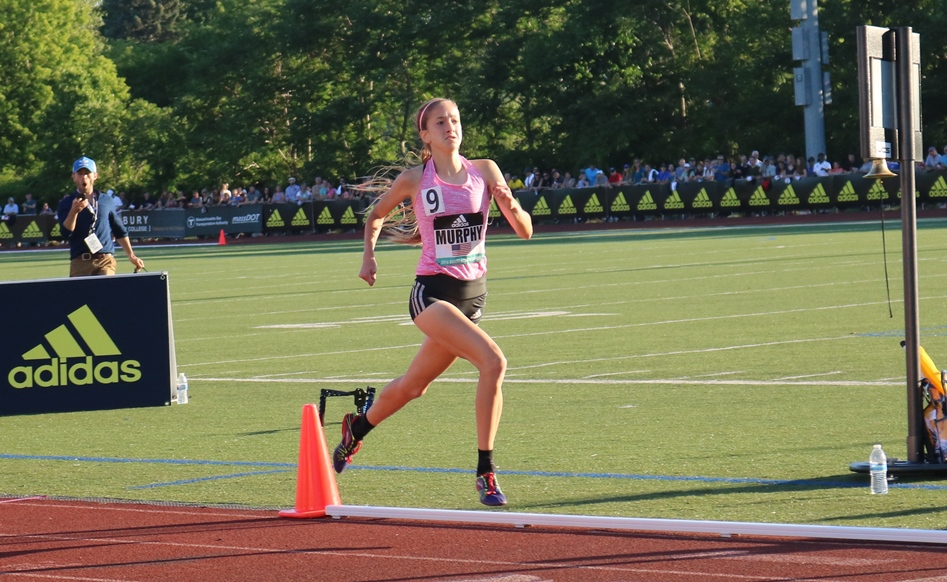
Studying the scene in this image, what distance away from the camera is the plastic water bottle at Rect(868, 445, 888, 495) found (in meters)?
8.09

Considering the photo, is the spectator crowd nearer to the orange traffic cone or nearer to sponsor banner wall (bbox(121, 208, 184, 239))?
sponsor banner wall (bbox(121, 208, 184, 239))

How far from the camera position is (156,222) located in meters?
61.1

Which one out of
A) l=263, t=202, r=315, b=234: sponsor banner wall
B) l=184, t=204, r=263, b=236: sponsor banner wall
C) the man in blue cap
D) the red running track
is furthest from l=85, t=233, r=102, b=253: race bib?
l=184, t=204, r=263, b=236: sponsor banner wall

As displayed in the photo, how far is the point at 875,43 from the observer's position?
8781 millimetres

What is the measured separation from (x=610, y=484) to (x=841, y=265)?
19564mm

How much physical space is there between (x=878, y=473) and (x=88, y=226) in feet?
29.9

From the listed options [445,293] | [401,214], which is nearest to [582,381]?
[401,214]

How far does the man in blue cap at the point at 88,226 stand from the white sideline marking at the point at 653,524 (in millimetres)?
7596

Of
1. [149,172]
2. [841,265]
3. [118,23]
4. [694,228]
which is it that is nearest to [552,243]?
[694,228]

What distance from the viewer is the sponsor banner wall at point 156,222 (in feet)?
198

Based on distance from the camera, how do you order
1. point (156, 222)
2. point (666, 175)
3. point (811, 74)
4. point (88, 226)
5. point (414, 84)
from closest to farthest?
point (88, 226), point (666, 175), point (811, 74), point (156, 222), point (414, 84)

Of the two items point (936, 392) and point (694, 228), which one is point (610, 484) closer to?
point (936, 392)

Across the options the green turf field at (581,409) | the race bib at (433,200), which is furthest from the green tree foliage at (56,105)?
the race bib at (433,200)

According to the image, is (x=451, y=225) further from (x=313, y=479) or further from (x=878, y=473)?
(x=878, y=473)
